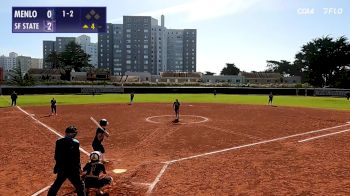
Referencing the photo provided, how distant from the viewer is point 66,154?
8102mm

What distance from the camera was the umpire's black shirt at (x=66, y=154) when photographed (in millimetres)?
8078

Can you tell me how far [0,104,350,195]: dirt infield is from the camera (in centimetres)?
1040

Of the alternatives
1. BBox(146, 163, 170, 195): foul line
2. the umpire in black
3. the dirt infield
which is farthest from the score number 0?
the umpire in black

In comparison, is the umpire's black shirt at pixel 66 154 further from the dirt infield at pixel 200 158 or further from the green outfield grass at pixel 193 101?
the green outfield grass at pixel 193 101

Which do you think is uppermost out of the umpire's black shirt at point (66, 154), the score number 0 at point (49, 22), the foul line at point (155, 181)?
the score number 0 at point (49, 22)

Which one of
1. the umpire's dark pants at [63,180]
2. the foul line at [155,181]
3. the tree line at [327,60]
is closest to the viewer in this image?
the umpire's dark pants at [63,180]

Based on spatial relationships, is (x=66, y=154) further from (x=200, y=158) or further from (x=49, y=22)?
(x=49, y=22)

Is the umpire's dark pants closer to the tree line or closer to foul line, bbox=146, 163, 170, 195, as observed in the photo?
foul line, bbox=146, 163, 170, 195

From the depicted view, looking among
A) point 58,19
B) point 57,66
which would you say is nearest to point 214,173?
point 58,19

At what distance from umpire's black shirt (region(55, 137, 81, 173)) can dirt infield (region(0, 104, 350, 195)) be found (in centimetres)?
191
